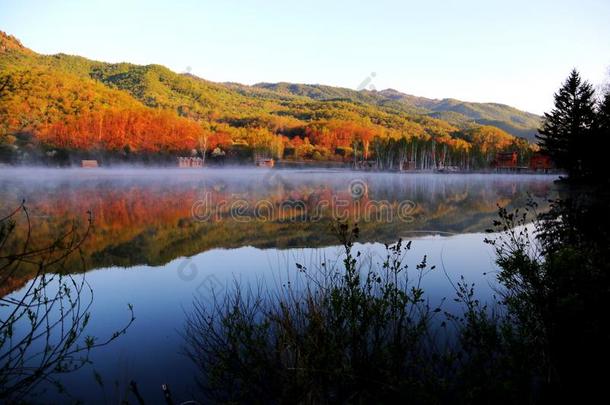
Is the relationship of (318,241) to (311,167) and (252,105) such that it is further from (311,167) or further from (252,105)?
(252,105)

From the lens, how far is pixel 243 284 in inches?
345

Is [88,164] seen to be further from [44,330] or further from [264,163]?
[44,330]

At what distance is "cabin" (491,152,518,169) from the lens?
10300 cm

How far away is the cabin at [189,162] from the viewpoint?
3656 inches

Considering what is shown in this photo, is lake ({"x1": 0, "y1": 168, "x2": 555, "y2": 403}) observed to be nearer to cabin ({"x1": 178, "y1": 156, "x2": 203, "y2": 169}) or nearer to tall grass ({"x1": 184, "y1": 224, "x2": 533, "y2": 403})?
tall grass ({"x1": 184, "y1": 224, "x2": 533, "y2": 403})

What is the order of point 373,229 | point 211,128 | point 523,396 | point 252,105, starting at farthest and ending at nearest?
point 252,105 → point 211,128 → point 373,229 → point 523,396

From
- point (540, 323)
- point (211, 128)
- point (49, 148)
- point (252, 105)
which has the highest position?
point (252, 105)

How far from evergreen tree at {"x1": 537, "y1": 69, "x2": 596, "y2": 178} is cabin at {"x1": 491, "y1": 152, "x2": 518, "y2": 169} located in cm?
6910

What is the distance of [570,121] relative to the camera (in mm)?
35219

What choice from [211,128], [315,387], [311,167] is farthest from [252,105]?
[315,387]

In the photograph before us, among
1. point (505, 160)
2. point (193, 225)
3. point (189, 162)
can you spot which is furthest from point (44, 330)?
point (505, 160)

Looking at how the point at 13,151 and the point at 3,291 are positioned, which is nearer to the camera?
the point at 3,291

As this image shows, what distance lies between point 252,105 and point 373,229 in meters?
181

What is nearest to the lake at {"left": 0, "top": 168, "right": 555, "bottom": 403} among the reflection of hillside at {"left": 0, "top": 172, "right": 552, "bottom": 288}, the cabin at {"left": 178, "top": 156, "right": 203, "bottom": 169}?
the reflection of hillside at {"left": 0, "top": 172, "right": 552, "bottom": 288}
